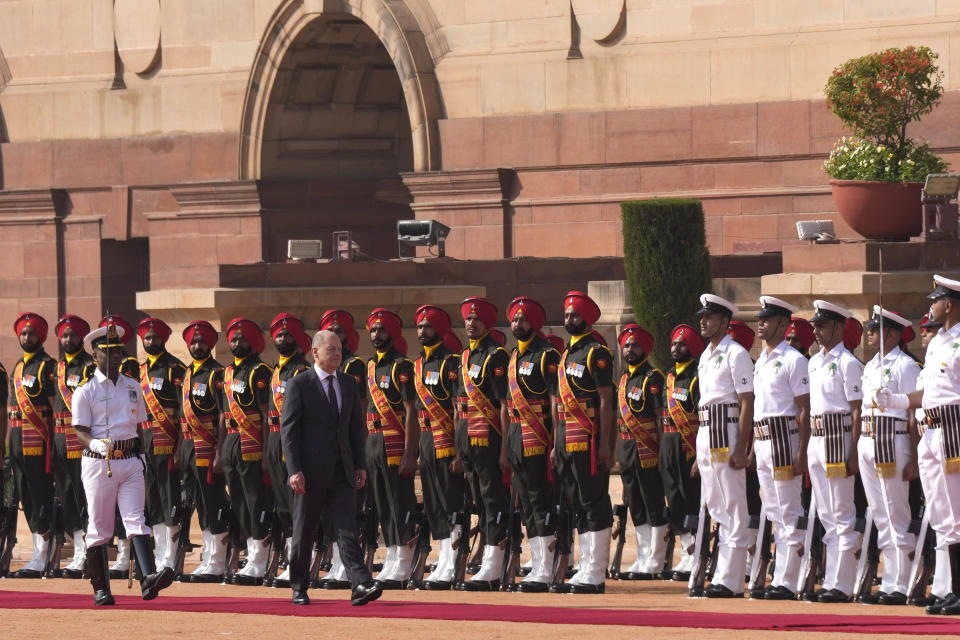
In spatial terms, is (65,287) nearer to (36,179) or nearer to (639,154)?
(36,179)

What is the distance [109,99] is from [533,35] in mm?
6990

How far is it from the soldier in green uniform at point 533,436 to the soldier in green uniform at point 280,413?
1808 mm

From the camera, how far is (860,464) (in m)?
14.7

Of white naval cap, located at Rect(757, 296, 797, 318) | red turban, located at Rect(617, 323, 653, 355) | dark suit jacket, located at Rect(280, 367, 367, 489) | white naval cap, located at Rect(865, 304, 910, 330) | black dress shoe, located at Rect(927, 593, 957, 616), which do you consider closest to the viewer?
black dress shoe, located at Rect(927, 593, 957, 616)

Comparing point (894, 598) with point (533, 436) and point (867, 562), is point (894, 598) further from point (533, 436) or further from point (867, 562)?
point (533, 436)

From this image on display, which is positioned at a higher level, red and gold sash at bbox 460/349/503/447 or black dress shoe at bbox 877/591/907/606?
red and gold sash at bbox 460/349/503/447

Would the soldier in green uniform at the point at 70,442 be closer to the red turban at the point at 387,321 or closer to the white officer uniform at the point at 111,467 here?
the red turban at the point at 387,321

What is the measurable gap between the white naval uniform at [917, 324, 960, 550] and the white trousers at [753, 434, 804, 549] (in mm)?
1311

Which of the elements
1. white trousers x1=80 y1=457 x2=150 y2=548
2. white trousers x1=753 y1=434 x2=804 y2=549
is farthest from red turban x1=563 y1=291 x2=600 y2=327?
white trousers x1=80 y1=457 x2=150 y2=548

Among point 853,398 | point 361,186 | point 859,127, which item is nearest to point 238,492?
point 853,398

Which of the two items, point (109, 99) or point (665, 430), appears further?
point (109, 99)

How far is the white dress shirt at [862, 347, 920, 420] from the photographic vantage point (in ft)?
47.5

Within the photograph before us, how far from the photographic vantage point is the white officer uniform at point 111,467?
14.6 meters

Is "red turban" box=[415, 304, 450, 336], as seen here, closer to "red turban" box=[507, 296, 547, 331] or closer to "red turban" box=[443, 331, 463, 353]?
"red turban" box=[443, 331, 463, 353]
